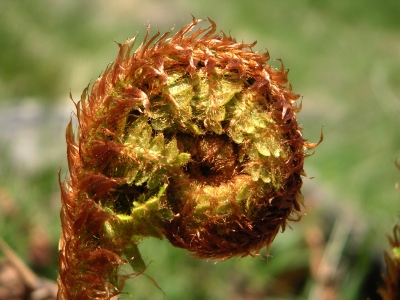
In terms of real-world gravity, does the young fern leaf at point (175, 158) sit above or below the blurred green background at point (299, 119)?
above

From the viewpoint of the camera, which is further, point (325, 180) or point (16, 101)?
point (325, 180)

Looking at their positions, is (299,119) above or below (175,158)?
below

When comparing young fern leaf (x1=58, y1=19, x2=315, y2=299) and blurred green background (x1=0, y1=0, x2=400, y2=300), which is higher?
young fern leaf (x1=58, y1=19, x2=315, y2=299)

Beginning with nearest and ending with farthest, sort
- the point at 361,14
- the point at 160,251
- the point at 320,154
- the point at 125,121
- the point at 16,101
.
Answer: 1. the point at 125,121
2. the point at 160,251
3. the point at 16,101
4. the point at 320,154
5. the point at 361,14

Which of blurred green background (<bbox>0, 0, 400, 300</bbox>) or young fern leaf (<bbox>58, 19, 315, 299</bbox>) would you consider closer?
young fern leaf (<bbox>58, 19, 315, 299</bbox>)

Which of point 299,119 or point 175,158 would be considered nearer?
point 175,158

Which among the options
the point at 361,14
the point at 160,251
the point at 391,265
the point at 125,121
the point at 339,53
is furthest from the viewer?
the point at 361,14

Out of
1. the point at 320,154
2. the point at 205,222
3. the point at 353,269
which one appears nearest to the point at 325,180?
the point at 320,154

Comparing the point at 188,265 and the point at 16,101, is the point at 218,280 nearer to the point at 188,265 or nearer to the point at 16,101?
the point at 188,265
